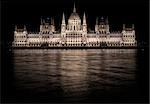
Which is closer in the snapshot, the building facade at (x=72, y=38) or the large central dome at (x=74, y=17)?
the building facade at (x=72, y=38)

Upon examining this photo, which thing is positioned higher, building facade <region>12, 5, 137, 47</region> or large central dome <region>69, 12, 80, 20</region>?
large central dome <region>69, 12, 80, 20</region>

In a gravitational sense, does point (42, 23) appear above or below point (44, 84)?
above

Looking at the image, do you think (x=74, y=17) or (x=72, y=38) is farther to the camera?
(x=74, y=17)

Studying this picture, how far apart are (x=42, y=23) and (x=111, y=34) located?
917 inches

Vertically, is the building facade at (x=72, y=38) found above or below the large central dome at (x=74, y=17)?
below

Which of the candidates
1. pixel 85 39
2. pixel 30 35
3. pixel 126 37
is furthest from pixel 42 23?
pixel 126 37

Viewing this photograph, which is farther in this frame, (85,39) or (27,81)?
(85,39)

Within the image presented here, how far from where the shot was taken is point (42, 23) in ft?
409

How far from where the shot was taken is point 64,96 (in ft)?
45.9

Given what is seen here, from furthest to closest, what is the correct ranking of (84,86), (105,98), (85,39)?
(85,39) → (84,86) → (105,98)

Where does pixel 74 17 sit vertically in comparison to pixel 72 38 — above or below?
above

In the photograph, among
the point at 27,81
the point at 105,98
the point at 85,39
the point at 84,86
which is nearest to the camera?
the point at 105,98

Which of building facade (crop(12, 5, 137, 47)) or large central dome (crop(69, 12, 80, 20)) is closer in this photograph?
building facade (crop(12, 5, 137, 47))

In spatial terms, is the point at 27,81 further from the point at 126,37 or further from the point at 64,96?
the point at 126,37
